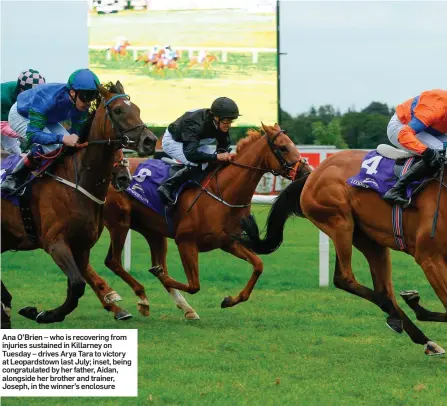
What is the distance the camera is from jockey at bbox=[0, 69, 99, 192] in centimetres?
762

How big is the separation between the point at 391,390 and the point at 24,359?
2.02 metres

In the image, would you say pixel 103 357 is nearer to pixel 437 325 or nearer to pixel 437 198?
pixel 437 198

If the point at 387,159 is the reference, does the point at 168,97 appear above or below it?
below

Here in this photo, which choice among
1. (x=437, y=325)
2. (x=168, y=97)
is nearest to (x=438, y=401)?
(x=437, y=325)

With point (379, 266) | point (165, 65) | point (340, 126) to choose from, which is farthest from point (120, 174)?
point (340, 126)

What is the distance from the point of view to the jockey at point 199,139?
349 inches

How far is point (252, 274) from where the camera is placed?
888 centimetres

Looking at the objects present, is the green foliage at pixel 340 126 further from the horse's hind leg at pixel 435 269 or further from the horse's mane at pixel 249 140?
the horse's hind leg at pixel 435 269

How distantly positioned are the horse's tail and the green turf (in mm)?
624

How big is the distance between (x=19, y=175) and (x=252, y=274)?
2098 mm

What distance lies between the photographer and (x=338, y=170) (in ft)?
26.3

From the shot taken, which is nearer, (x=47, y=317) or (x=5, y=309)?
(x=47, y=317)

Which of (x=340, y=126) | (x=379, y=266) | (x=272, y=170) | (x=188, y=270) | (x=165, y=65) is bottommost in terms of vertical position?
(x=340, y=126)

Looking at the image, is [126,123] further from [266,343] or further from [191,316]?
[191,316]
